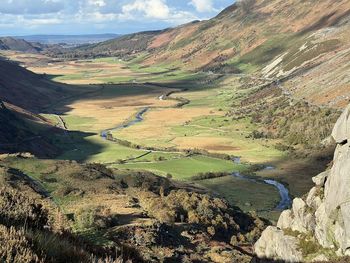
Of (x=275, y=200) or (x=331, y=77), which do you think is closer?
(x=275, y=200)

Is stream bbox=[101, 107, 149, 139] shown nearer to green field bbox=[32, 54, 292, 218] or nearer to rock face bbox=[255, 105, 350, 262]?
green field bbox=[32, 54, 292, 218]

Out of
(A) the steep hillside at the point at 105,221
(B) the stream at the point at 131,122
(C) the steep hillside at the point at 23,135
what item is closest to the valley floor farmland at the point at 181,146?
(B) the stream at the point at 131,122

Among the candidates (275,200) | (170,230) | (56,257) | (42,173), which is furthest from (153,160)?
(56,257)

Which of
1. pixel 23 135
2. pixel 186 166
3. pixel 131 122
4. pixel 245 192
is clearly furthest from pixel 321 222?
pixel 131 122

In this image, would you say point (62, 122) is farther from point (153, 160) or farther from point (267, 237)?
point (267, 237)

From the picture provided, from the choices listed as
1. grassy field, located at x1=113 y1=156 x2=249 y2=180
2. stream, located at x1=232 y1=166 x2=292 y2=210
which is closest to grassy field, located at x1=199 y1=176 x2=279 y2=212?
stream, located at x1=232 y1=166 x2=292 y2=210

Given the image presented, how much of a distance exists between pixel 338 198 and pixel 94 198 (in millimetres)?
24409

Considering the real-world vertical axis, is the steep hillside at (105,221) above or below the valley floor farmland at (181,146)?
above

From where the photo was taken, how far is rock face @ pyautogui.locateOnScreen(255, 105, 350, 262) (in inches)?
1141

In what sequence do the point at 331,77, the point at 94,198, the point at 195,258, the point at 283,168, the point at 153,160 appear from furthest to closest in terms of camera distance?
the point at 331,77
the point at 153,160
the point at 283,168
the point at 94,198
the point at 195,258

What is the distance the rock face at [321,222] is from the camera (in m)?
29.0

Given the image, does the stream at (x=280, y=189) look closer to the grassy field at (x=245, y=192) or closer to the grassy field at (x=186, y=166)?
the grassy field at (x=245, y=192)

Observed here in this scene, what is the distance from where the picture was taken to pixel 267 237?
35.8m

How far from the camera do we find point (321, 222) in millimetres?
31297
